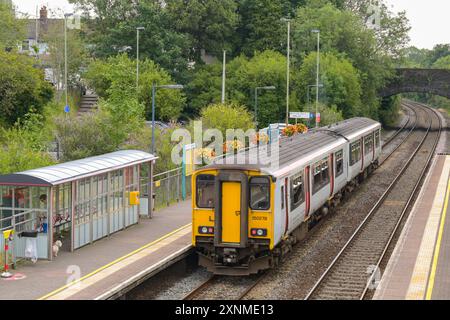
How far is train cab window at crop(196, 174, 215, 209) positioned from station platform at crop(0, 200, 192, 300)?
1.59 m

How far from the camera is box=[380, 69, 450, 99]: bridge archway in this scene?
3066 inches

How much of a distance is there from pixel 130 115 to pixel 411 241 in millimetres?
16277

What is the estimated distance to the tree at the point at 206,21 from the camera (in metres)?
63.9

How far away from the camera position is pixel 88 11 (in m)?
66.5

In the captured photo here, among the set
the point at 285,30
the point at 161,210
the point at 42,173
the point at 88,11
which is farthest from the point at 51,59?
the point at 42,173

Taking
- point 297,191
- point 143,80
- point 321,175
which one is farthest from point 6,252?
point 143,80

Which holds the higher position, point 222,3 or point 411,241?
point 222,3

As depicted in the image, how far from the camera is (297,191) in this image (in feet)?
73.3

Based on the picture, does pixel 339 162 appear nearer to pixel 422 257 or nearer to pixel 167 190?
pixel 167 190

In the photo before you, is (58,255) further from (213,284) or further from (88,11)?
(88,11)

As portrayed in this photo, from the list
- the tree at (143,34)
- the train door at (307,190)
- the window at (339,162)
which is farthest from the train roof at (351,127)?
the tree at (143,34)

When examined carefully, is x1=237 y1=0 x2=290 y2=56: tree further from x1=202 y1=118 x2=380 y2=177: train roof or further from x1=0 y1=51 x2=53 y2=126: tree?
x1=202 y1=118 x2=380 y2=177: train roof

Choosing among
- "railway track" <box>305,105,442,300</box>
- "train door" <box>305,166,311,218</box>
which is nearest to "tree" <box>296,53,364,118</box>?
"railway track" <box>305,105,442,300</box>

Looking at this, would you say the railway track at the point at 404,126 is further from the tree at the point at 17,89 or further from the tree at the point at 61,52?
the tree at the point at 17,89
